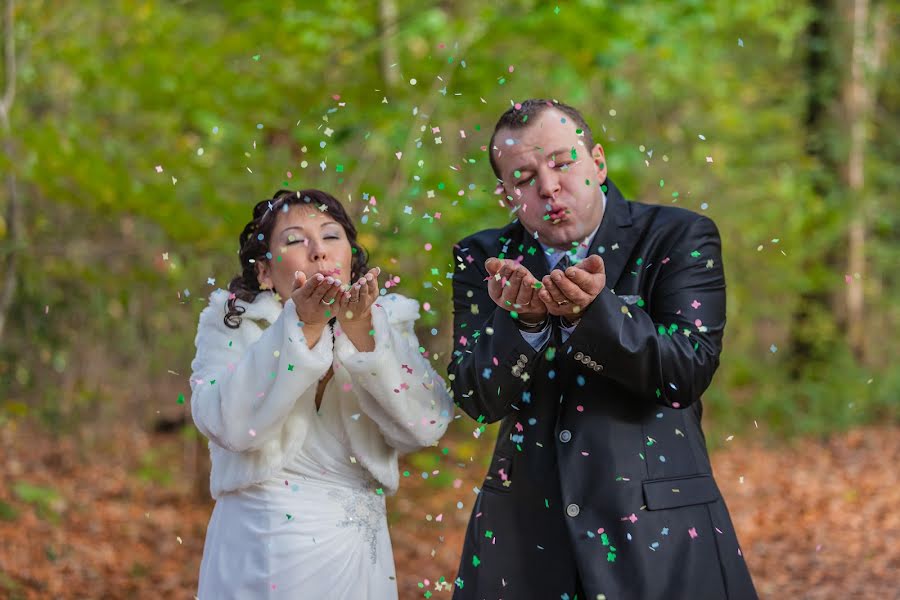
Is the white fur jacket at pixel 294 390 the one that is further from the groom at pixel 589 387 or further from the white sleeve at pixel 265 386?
the groom at pixel 589 387

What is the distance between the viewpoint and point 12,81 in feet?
19.3

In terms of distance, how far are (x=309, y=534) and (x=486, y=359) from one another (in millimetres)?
688

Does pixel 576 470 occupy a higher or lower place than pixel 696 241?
lower

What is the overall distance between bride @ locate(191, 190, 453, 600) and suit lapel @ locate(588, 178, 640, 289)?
0.57 metres

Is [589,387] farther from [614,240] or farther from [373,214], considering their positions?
[373,214]

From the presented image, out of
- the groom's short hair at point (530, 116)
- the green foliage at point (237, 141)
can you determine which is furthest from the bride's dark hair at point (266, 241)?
the green foliage at point (237, 141)

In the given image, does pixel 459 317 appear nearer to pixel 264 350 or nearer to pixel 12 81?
pixel 264 350

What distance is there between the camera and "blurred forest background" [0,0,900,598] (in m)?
6.10

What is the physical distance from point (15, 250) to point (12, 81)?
1.06 m

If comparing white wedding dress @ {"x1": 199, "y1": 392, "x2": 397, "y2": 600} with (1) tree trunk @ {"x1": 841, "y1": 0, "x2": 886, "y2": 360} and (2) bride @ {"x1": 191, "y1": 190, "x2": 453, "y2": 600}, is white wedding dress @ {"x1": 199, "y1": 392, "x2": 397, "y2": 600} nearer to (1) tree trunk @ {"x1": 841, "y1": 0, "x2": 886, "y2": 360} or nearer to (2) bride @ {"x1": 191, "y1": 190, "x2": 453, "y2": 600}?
(2) bride @ {"x1": 191, "y1": 190, "x2": 453, "y2": 600}

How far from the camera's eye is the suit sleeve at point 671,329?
237 cm

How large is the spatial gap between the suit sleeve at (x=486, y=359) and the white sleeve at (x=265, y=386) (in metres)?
0.35

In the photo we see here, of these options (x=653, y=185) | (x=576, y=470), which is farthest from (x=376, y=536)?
(x=653, y=185)

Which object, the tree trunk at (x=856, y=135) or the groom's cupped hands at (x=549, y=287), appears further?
the tree trunk at (x=856, y=135)
